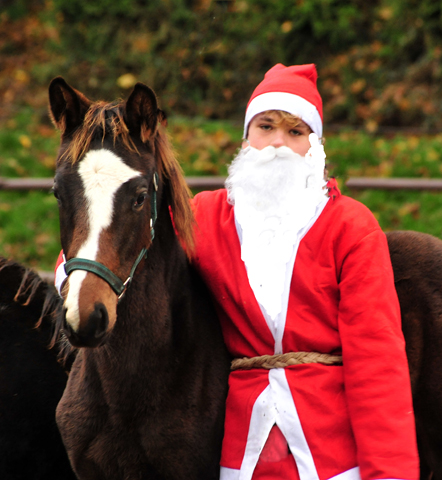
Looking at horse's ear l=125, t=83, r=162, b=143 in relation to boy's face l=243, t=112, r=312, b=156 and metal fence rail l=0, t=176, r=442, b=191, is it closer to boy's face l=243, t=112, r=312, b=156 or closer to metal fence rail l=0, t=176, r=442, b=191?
boy's face l=243, t=112, r=312, b=156

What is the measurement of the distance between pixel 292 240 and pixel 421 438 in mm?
1237

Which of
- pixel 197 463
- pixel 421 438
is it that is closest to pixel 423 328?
pixel 421 438

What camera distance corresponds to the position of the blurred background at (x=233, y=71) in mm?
7285

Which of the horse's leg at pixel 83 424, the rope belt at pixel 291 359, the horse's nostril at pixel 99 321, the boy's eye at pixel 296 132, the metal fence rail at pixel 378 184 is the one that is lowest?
the horse's leg at pixel 83 424

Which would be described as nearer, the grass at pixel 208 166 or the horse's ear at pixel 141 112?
the horse's ear at pixel 141 112

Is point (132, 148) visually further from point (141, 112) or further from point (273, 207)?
point (273, 207)

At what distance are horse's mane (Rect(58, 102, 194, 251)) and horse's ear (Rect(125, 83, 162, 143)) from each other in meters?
0.04

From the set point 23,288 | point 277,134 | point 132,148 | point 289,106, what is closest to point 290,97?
point 289,106

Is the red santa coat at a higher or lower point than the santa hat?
lower

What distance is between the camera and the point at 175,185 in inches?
87.9

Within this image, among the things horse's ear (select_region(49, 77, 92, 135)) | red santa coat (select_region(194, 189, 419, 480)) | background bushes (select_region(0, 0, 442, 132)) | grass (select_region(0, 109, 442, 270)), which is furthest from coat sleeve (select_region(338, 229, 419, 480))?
background bushes (select_region(0, 0, 442, 132))

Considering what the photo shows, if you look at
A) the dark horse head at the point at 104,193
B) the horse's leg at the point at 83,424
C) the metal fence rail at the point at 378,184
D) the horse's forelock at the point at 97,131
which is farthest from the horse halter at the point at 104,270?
the metal fence rail at the point at 378,184

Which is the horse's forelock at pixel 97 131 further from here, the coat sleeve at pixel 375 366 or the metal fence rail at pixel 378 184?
the metal fence rail at pixel 378 184

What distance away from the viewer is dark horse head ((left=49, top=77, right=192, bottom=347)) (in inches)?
70.7
